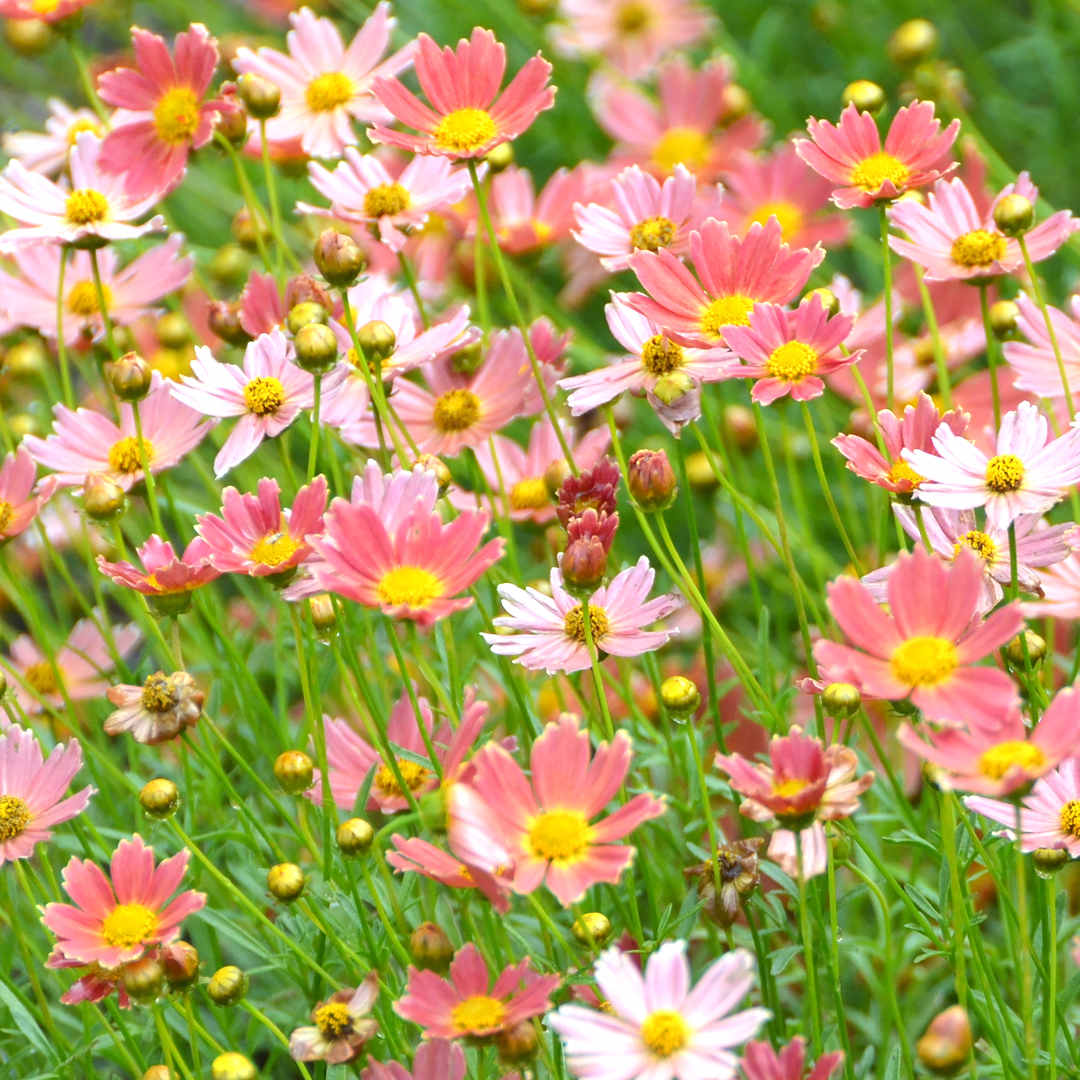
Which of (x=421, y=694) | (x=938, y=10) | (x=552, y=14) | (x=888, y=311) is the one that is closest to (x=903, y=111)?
(x=888, y=311)

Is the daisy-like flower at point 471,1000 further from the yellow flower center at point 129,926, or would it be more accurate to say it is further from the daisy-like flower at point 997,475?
the daisy-like flower at point 997,475

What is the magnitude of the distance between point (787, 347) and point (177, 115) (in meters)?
0.67

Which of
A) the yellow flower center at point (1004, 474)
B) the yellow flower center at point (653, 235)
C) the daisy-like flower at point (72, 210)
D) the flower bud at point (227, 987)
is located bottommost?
the flower bud at point (227, 987)

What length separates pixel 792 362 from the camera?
0.97 m

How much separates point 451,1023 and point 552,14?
2069mm

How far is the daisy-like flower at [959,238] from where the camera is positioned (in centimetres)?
112

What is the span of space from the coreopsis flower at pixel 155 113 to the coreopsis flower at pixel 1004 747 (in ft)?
2.93

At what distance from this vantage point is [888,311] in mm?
1043

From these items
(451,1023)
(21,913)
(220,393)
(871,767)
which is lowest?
(21,913)

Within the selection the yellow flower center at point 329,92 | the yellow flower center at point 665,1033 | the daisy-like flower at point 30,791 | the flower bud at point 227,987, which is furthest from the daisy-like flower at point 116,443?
the yellow flower center at point 665,1033

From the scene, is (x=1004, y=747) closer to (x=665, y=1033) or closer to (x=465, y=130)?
(x=665, y=1033)

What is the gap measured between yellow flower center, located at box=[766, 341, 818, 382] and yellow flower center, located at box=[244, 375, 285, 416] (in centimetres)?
44

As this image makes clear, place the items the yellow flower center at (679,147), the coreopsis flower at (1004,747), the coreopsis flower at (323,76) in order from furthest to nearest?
the yellow flower center at (679,147), the coreopsis flower at (323,76), the coreopsis flower at (1004,747)

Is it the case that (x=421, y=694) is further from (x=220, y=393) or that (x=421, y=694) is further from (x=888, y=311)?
(x=888, y=311)
